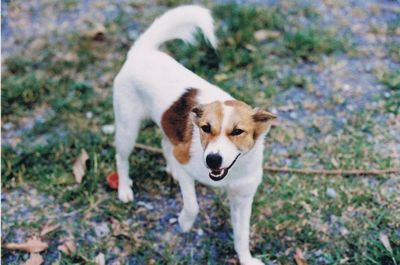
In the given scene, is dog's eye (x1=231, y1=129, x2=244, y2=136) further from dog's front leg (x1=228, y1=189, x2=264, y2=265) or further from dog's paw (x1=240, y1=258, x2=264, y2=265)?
dog's paw (x1=240, y1=258, x2=264, y2=265)

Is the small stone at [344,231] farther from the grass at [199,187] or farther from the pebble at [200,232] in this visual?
the pebble at [200,232]

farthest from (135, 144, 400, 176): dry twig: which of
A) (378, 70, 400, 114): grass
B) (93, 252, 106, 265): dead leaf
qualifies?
(93, 252, 106, 265): dead leaf

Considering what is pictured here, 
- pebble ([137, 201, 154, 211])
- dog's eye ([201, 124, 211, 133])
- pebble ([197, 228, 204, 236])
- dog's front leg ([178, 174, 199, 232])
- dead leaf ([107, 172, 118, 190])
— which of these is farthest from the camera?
dead leaf ([107, 172, 118, 190])

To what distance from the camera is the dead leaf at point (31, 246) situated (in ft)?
12.6

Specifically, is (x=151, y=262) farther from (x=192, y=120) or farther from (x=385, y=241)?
(x=385, y=241)

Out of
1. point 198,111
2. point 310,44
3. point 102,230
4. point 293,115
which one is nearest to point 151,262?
point 102,230

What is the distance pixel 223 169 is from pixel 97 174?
1.76 m

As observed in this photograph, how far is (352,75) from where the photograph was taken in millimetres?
5242

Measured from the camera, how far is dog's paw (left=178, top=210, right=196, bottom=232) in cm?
363

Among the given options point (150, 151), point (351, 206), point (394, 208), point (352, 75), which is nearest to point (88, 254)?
point (150, 151)

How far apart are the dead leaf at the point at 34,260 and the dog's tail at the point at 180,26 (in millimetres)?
1576

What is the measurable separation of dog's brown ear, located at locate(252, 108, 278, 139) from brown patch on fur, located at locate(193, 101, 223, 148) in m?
0.20

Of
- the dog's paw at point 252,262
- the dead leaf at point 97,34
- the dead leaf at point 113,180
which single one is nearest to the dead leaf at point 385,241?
the dog's paw at point 252,262

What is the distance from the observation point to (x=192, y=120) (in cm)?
313
